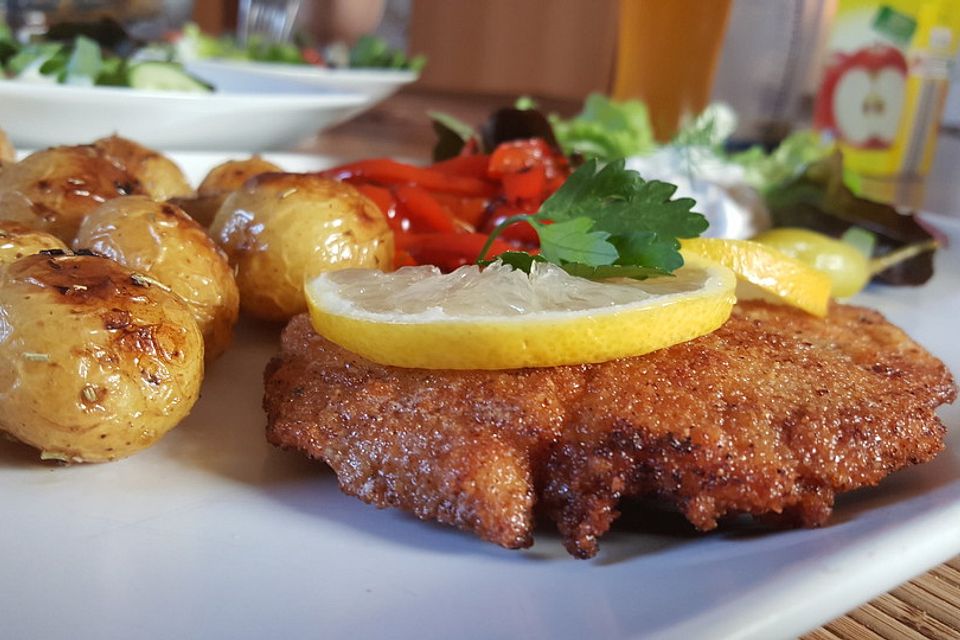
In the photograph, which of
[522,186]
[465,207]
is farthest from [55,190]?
[522,186]

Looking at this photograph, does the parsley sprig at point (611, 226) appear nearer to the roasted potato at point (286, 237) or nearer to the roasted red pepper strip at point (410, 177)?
the roasted potato at point (286, 237)

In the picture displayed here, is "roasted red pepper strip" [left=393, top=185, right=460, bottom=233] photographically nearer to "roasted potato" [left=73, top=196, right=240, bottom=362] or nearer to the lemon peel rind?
"roasted potato" [left=73, top=196, right=240, bottom=362]

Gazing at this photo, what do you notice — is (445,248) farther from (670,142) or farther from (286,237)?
(670,142)

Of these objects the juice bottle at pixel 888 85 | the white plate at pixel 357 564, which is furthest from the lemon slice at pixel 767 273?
the juice bottle at pixel 888 85

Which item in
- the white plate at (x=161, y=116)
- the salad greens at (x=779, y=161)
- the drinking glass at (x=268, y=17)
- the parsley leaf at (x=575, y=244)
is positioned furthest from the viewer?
the drinking glass at (x=268, y=17)

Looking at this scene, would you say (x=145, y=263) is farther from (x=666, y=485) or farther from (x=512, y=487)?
(x=666, y=485)

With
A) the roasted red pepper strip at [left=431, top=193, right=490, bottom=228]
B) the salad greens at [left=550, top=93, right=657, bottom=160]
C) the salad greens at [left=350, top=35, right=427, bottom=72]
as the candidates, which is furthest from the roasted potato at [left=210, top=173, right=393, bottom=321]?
the salad greens at [left=350, top=35, right=427, bottom=72]
